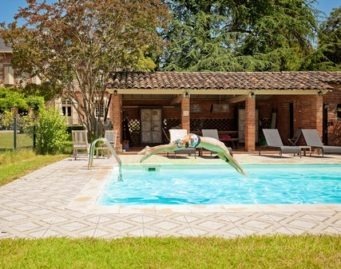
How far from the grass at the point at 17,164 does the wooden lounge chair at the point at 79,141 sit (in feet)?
2.92

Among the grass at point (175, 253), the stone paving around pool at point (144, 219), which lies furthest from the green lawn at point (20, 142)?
the grass at point (175, 253)

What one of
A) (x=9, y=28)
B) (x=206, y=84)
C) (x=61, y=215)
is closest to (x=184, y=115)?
(x=206, y=84)

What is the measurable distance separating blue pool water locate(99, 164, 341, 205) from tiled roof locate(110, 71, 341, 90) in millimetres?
5459

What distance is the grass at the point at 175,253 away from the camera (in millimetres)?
3902

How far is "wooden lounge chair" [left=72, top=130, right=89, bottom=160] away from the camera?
14867mm

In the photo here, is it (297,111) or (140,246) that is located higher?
(297,111)

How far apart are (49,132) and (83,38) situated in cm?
462

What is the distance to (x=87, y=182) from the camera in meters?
9.32

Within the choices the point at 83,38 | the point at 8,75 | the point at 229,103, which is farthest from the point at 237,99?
the point at 8,75

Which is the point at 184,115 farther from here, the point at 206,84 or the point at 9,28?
the point at 9,28

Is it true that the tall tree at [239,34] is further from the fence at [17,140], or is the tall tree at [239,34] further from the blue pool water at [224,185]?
the blue pool water at [224,185]

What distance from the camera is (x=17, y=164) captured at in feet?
43.6

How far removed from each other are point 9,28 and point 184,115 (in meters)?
8.85

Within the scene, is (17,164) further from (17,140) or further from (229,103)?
(229,103)
